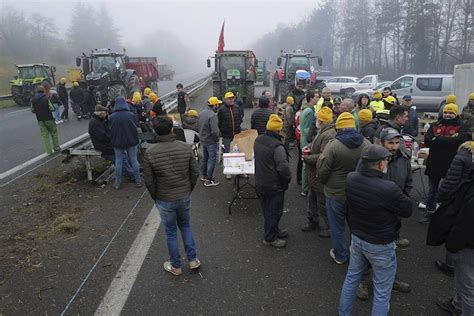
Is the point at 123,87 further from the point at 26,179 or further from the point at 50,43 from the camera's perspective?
the point at 50,43

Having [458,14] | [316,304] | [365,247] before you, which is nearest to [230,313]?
[316,304]

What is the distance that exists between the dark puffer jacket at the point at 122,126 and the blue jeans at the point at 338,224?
429 cm

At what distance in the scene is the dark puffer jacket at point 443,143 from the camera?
5094 millimetres

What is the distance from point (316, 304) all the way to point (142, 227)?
2.93 m

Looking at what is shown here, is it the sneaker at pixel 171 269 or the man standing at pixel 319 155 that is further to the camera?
the man standing at pixel 319 155

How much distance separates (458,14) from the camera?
38250 millimetres

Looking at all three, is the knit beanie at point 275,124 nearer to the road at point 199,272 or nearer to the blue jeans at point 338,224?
the blue jeans at point 338,224

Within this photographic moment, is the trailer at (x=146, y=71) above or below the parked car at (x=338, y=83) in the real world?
above

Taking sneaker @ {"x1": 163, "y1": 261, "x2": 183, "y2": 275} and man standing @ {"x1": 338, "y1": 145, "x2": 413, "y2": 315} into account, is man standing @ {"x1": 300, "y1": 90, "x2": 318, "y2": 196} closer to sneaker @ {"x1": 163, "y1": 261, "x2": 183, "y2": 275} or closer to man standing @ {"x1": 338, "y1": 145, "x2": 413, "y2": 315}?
sneaker @ {"x1": 163, "y1": 261, "x2": 183, "y2": 275}

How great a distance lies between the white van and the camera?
17016mm

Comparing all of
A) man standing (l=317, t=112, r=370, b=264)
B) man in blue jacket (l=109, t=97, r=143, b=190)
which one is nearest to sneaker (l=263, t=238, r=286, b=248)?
man standing (l=317, t=112, r=370, b=264)

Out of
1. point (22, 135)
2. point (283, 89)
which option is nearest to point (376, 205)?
point (22, 135)

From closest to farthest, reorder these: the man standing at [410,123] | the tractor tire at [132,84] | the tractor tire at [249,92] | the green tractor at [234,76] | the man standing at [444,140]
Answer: the man standing at [444,140] → the man standing at [410,123] → the green tractor at [234,76] → the tractor tire at [249,92] → the tractor tire at [132,84]

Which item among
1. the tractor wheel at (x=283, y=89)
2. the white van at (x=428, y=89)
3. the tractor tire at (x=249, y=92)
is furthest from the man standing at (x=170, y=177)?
the white van at (x=428, y=89)
